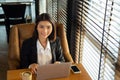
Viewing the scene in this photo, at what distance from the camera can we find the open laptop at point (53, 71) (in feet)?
4.99

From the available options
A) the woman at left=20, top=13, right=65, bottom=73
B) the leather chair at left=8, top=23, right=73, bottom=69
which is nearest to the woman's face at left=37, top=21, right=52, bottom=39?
the woman at left=20, top=13, right=65, bottom=73

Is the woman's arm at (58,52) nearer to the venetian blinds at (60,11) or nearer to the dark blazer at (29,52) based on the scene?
the dark blazer at (29,52)

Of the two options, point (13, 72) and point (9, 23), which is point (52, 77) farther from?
point (9, 23)

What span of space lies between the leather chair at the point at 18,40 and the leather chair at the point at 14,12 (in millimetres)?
2082

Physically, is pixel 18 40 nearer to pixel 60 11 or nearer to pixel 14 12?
pixel 60 11

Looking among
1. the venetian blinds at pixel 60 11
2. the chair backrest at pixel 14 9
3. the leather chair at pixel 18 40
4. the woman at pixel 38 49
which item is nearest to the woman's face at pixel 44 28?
the woman at pixel 38 49

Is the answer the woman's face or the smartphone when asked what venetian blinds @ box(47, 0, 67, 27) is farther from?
the smartphone

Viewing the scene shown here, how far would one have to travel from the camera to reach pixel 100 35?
69.2 inches

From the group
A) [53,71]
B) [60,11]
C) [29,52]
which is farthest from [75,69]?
[60,11]

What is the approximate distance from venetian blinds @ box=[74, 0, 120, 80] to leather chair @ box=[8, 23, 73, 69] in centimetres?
21

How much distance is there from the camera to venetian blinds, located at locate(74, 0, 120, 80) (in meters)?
1.53

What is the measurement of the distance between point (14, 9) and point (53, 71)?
2881 millimetres

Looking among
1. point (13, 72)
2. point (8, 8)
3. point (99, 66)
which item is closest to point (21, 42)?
point (13, 72)

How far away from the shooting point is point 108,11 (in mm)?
1579
